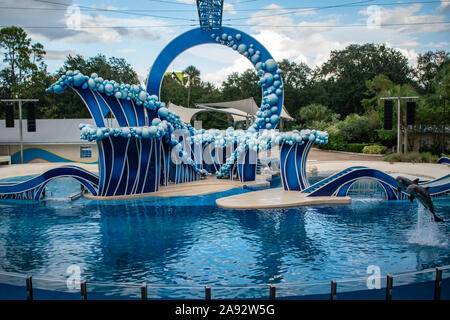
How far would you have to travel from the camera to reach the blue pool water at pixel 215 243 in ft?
26.4

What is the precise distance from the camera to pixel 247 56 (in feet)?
61.8

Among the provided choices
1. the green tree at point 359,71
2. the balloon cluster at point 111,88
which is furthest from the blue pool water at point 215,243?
the green tree at point 359,71

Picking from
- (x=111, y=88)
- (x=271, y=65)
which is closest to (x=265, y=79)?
(x=271, y=65)

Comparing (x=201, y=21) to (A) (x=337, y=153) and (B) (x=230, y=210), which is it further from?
(A) (x=337, y=153)

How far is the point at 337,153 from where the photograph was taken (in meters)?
35.8

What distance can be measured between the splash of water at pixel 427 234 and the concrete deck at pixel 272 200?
Answer: 309cm

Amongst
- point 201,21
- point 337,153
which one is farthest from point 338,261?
point 337,153

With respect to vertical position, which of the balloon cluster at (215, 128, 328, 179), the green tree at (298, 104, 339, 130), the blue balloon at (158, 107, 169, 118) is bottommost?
the balloon cluster at (215, 128, 328, 179)

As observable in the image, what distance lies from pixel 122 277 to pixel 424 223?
8.32 meters

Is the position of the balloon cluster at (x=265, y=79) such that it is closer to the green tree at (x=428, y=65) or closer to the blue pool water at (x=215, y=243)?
the blue pool water at (x=215, y=243)

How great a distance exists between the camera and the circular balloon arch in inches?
725

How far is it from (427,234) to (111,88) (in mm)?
10998

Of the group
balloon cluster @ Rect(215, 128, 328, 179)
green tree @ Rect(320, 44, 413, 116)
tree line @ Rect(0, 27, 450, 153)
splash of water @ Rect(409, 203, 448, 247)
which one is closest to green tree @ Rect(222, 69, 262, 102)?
tree line @ Rect(0, 27, 450, 153)

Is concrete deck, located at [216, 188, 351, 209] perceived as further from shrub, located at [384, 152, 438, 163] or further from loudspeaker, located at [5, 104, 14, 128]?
loudspeaker, located at [5, 104, 14, 128]
